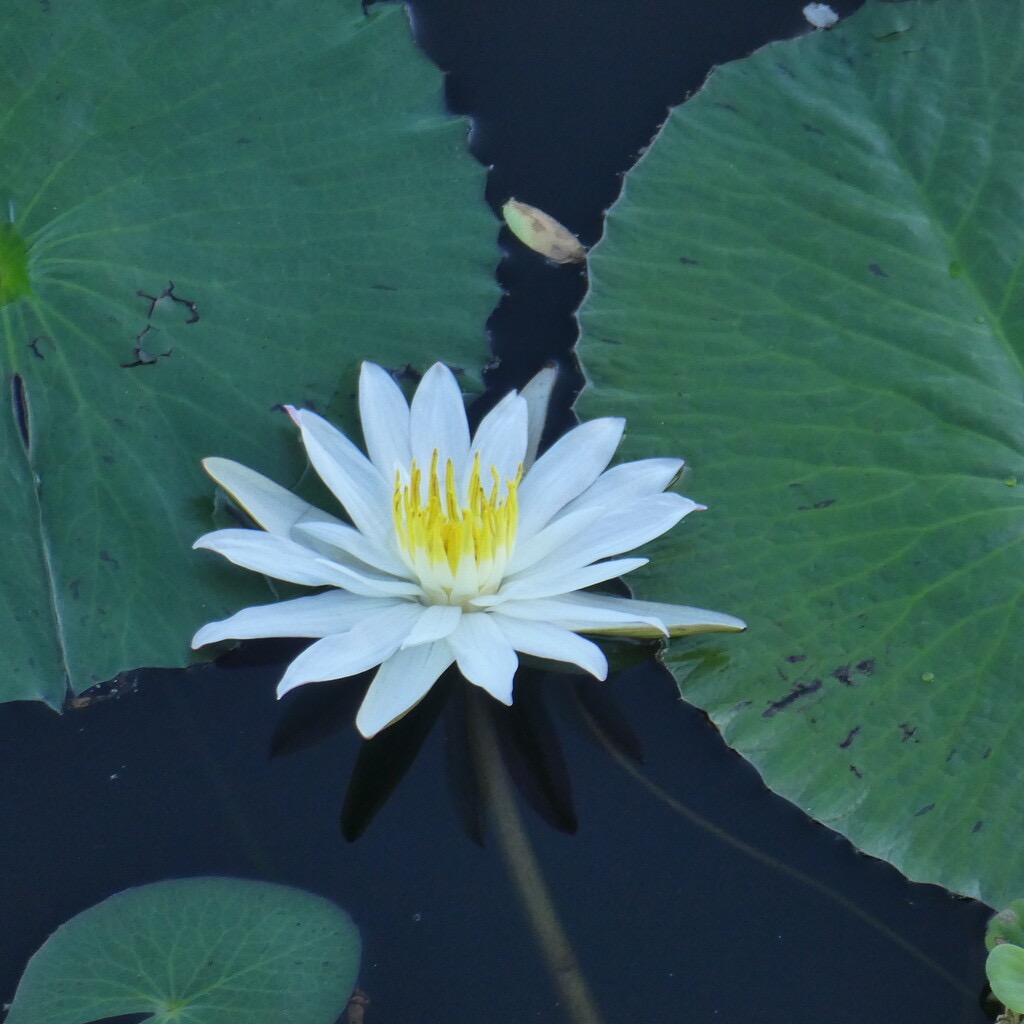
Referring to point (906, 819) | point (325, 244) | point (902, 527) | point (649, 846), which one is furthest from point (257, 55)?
point (906, 819)

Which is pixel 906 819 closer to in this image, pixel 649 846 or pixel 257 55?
pixel 649 846

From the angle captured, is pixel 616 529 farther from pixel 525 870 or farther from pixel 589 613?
pixel 525 870

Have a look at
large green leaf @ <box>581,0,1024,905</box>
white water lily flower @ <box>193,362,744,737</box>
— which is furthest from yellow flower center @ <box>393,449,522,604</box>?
large green leaf @ <box>581,0,1024,905</box>

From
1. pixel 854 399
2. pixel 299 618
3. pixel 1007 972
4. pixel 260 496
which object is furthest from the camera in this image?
pixel 854 399

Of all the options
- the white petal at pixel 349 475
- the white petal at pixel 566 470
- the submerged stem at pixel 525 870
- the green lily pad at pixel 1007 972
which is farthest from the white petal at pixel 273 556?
the green lily pad at pixel 1007 972

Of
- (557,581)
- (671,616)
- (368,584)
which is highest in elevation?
(368,584)

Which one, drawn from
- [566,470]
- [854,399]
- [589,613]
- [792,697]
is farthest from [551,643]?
[854,399]

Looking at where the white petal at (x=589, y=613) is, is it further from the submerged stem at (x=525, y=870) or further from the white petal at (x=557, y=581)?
the submerged stem at (x=525, y=870)
